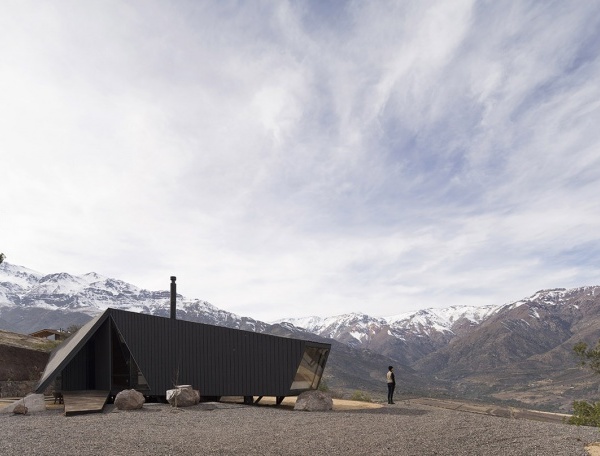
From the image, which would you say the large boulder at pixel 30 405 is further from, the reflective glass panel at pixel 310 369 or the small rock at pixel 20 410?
the reflective glass panel at pixel 310 369

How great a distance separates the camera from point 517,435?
15195 millimetres

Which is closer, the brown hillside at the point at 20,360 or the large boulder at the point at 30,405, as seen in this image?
the large boulder at the point at 30,405

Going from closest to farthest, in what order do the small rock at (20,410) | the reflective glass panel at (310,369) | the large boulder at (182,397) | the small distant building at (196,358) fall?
the small rock at (20,410)
the large boulder at (182,397)
the small distant building at (196,358)
the reflective glass panel at (310,369)

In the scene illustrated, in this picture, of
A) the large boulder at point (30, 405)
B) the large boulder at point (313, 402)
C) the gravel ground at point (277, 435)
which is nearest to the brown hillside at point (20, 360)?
the large boulder at point (30, 405)

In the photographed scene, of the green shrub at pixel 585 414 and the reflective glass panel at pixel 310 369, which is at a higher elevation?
the reflective glass panel at pixel 310 369

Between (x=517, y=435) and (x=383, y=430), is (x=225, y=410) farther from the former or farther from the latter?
(x=517, y=435)

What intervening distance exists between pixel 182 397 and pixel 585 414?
16.9 m

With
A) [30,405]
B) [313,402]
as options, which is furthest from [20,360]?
[313,402]

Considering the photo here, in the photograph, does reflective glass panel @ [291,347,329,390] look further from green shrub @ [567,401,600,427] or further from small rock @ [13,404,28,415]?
green shrub @ [567,401,600,427]

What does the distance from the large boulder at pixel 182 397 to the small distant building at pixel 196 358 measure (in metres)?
1.86

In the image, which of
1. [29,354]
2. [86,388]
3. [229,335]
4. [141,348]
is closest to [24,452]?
[141,348]

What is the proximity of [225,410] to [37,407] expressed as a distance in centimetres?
851

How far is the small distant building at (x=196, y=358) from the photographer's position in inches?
Result: 969

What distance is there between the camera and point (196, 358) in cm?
2527
